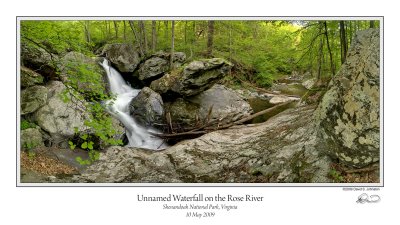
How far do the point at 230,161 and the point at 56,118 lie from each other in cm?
432

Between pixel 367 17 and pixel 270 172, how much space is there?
114 inches

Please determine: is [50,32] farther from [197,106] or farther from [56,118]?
[197,106]

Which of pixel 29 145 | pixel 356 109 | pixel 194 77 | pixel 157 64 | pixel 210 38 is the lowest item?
pixel 29 145

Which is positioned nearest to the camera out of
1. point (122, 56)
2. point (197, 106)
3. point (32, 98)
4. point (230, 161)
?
point (230, 161)

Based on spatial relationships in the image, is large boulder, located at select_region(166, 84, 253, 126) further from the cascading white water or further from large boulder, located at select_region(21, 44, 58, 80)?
large boulder, located at select_region(21, 44, 58, 80)

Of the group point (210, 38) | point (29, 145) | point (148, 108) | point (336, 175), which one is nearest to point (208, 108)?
point (148, 108)

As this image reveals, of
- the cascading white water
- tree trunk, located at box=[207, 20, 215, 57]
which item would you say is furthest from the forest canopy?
the cascading white water

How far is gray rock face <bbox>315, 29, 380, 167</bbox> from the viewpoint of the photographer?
4547 millimetres

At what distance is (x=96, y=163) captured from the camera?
6.80 metres

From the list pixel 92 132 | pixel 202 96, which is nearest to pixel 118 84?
pixel 202 96

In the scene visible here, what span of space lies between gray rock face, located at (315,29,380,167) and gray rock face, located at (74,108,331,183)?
0.35 meters

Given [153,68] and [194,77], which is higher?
[153,68]

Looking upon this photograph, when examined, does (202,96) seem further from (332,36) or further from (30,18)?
(30,18)

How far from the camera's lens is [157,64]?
11453 millimetres
